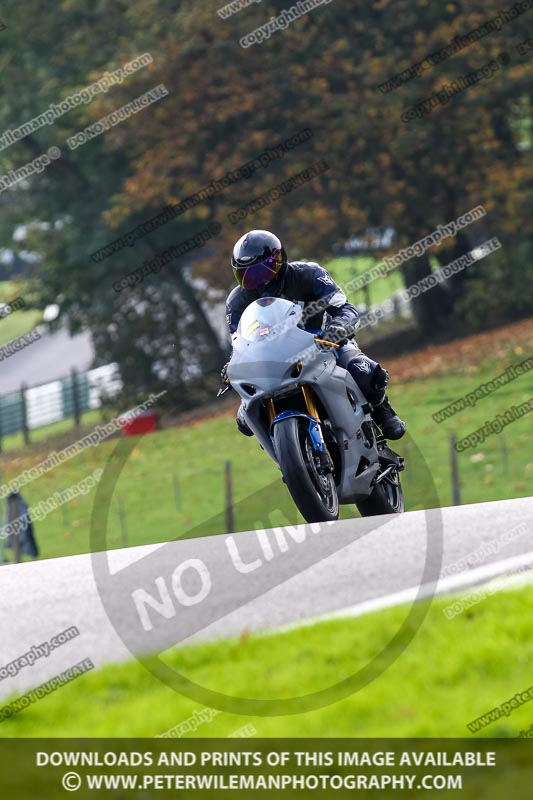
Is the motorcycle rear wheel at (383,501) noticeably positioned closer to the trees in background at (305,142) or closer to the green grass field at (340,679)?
the green grass field at (340,679)

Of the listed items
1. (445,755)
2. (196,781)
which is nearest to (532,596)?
(445,755)

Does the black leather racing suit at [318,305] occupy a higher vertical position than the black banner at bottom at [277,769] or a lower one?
higher

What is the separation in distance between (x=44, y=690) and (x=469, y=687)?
2199 mm

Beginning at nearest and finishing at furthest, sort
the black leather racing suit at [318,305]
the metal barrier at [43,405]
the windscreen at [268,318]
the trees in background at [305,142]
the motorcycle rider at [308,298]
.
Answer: the windscreen at [268,318]
the motorcycle rider at [308,298]
the black leather racing suit at [318,305]
the trees in background at [305,142]
the metal barrier at [43,405]

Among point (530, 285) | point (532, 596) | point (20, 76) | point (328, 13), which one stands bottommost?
point (532, 596)

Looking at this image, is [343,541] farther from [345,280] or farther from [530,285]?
[345,280]

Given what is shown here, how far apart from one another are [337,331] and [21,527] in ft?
31.0

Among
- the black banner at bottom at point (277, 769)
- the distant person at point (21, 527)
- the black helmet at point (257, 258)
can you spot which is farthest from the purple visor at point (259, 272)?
the distant person at point (21, 527)

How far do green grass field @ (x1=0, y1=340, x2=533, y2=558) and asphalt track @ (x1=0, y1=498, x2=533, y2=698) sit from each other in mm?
7547

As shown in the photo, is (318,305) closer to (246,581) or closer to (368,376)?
(368,376)

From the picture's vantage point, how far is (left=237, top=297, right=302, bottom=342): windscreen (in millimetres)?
8641

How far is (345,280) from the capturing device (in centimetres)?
3559

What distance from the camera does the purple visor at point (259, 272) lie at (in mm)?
8852

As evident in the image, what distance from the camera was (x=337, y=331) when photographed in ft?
29.3
